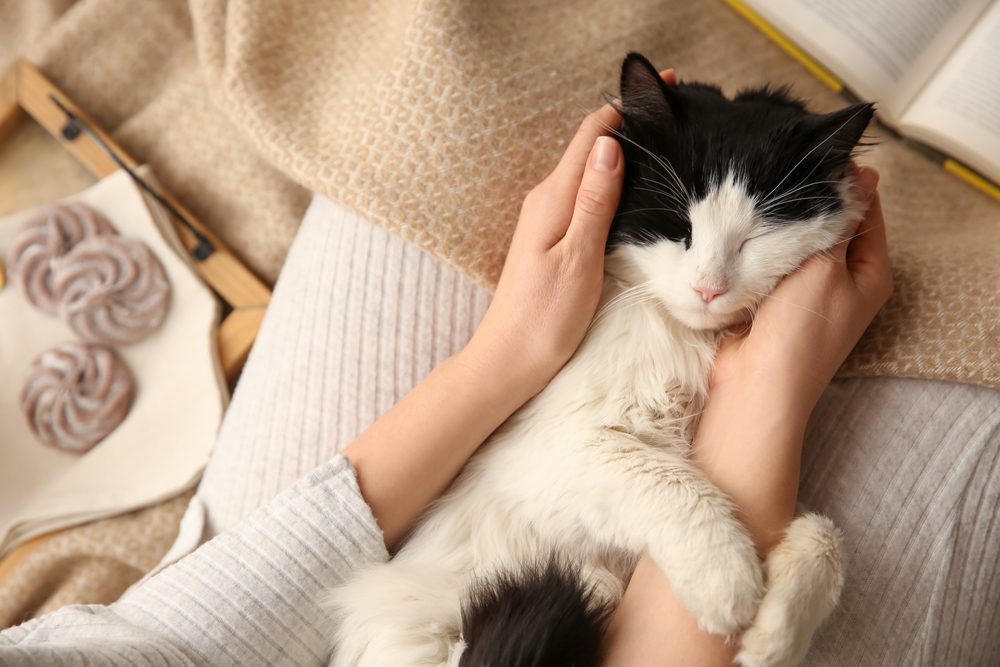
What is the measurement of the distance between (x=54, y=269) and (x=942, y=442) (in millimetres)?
1817

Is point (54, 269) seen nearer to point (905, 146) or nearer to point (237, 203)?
point (237, 203)

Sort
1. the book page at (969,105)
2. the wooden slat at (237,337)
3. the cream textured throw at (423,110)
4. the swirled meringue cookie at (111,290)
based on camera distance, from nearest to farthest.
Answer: the cream textured throw at (423,110), the book page at (969,105), the swirled meringue cookie at (111,290), the wooden slat at (237,337)

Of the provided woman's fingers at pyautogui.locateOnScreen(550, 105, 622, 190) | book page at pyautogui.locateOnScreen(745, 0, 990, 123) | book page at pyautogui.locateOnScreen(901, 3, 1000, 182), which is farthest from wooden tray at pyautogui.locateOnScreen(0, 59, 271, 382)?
book page at pyautogui.locateOnScreen(901, 3, 1000, 182)

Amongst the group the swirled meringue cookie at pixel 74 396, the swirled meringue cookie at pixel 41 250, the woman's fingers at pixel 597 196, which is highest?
the swirled meringue cookie at pixel 41 250

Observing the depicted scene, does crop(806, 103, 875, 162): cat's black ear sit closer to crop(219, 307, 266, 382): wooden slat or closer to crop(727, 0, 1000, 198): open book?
crop(727, 0, 1000, 198): open book

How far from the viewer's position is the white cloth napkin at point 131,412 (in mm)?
1508

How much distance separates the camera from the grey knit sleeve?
3.14ft

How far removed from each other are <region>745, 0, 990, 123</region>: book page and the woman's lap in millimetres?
754

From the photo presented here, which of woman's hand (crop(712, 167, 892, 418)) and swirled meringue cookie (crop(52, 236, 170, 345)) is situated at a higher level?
swirled meringue cookie (crop(52, 236, 170, 345))

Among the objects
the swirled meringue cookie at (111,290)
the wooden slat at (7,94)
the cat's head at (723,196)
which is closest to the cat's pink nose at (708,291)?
the cat's head at (723,196)

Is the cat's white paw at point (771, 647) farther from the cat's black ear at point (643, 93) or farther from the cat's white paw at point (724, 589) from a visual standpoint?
the cat's black ear at point (643, 93)

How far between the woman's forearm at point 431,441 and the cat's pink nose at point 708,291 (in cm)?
30

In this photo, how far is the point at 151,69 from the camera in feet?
5.84

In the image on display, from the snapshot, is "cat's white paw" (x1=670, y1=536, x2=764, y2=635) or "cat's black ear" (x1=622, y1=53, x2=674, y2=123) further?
"cat's black ear" (x1=622, y1=53, x2=674, y2=123)
